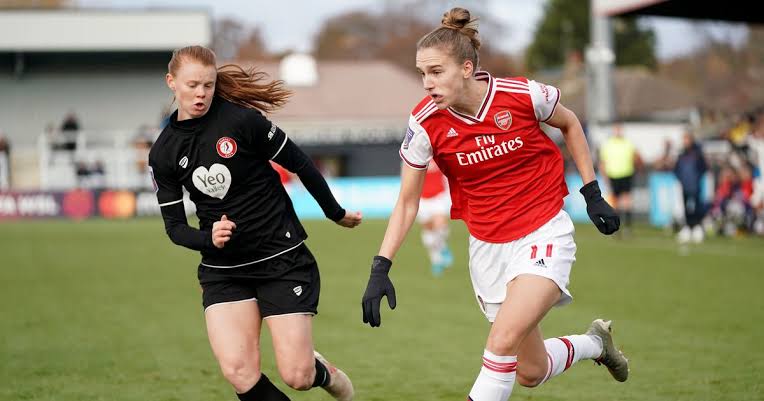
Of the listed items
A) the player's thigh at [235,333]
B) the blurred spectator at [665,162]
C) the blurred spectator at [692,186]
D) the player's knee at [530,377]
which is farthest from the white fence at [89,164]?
the player's knee at [530,377]

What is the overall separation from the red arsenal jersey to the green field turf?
1723mm

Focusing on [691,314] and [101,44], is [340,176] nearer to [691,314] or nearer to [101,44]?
[101,44]

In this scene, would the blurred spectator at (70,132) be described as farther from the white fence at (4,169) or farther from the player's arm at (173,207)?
the player's arm at (173,207)

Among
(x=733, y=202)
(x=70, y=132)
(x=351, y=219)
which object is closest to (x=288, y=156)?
(x=351, y=219)

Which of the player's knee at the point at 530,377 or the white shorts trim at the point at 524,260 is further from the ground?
the white shorts trim at the point at 524,260

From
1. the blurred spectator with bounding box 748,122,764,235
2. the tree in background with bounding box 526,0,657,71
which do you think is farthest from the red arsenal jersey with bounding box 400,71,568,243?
the tree in background with bounding box 526,0,657,71

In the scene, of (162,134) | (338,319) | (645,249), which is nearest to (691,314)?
(338,319)

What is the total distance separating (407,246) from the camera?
20.5 meters

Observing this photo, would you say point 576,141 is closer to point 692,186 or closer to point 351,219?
point 351,219

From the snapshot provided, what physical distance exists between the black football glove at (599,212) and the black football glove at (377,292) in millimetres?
1134

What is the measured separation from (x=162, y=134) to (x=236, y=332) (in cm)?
111

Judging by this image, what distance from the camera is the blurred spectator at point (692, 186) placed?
20312 mm

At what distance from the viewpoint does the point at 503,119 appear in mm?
5598

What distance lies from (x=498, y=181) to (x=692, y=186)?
15.5 m
